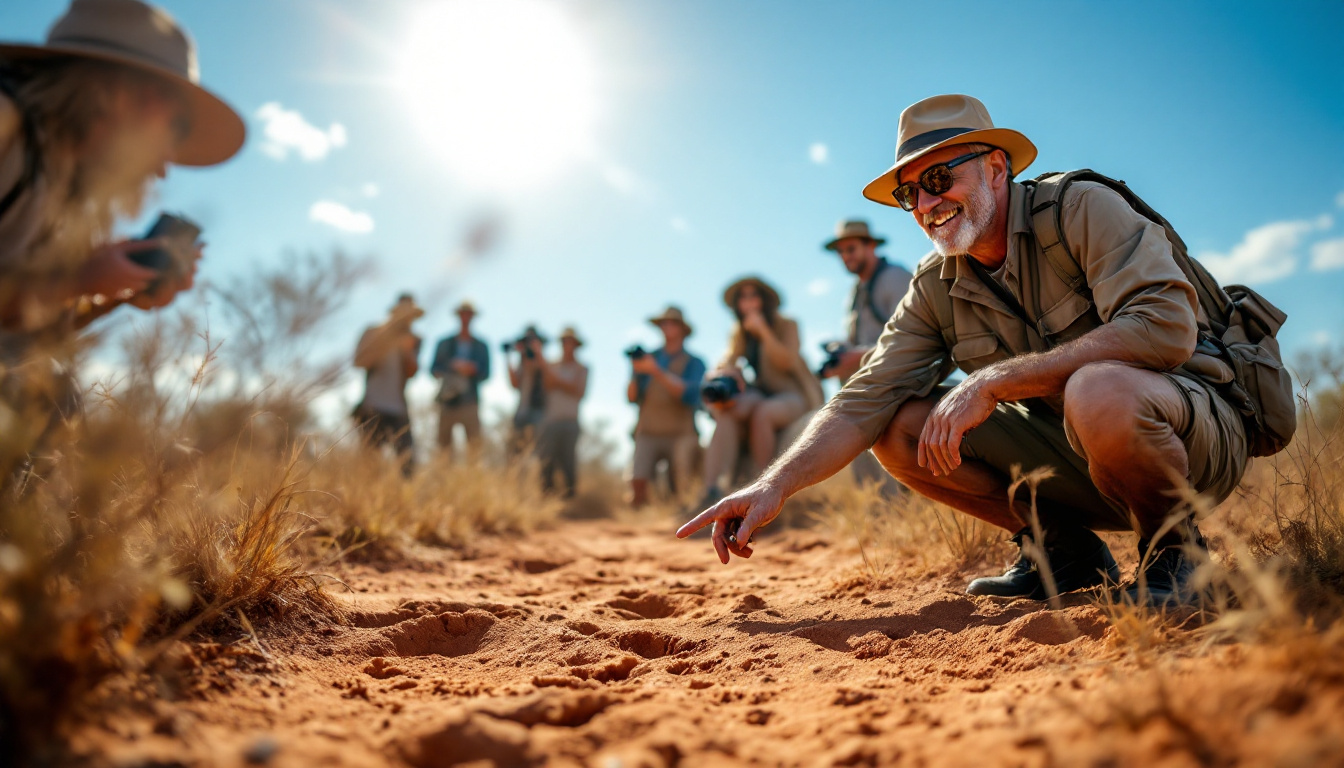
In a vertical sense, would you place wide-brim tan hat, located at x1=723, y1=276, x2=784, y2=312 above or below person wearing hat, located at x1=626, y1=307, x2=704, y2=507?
above

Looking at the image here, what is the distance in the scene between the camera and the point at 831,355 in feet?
14.9

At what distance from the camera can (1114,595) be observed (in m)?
2.13

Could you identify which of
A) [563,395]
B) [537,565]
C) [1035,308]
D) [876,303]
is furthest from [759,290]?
[1035,308]

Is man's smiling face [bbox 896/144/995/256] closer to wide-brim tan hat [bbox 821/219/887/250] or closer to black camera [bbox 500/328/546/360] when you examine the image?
wide-brim tan hat [bbox 821/219/887/250]

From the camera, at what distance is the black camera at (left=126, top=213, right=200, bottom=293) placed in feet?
6.70

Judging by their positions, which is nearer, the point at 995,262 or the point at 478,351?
the point at 995,262

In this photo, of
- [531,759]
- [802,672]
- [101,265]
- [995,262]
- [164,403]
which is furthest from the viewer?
[995,262]

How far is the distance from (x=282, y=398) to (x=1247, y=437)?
247 centimetres

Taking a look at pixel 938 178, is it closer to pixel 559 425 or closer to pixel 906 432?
pixel 906 432

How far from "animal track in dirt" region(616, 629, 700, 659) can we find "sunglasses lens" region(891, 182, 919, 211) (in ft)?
5.23

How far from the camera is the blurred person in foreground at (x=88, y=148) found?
1.58 metres

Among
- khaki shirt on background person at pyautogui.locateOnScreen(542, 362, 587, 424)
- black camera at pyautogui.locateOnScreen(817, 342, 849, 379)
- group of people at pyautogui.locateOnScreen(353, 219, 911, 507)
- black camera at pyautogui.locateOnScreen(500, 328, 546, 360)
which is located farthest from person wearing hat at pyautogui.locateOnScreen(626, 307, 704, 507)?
black camera at pyautogui.locateOnScreen(817, 342, 849, 379)

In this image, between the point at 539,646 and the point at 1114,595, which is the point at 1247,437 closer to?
the point at 1114,595

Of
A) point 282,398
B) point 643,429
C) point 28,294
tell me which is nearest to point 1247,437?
point 282,398
